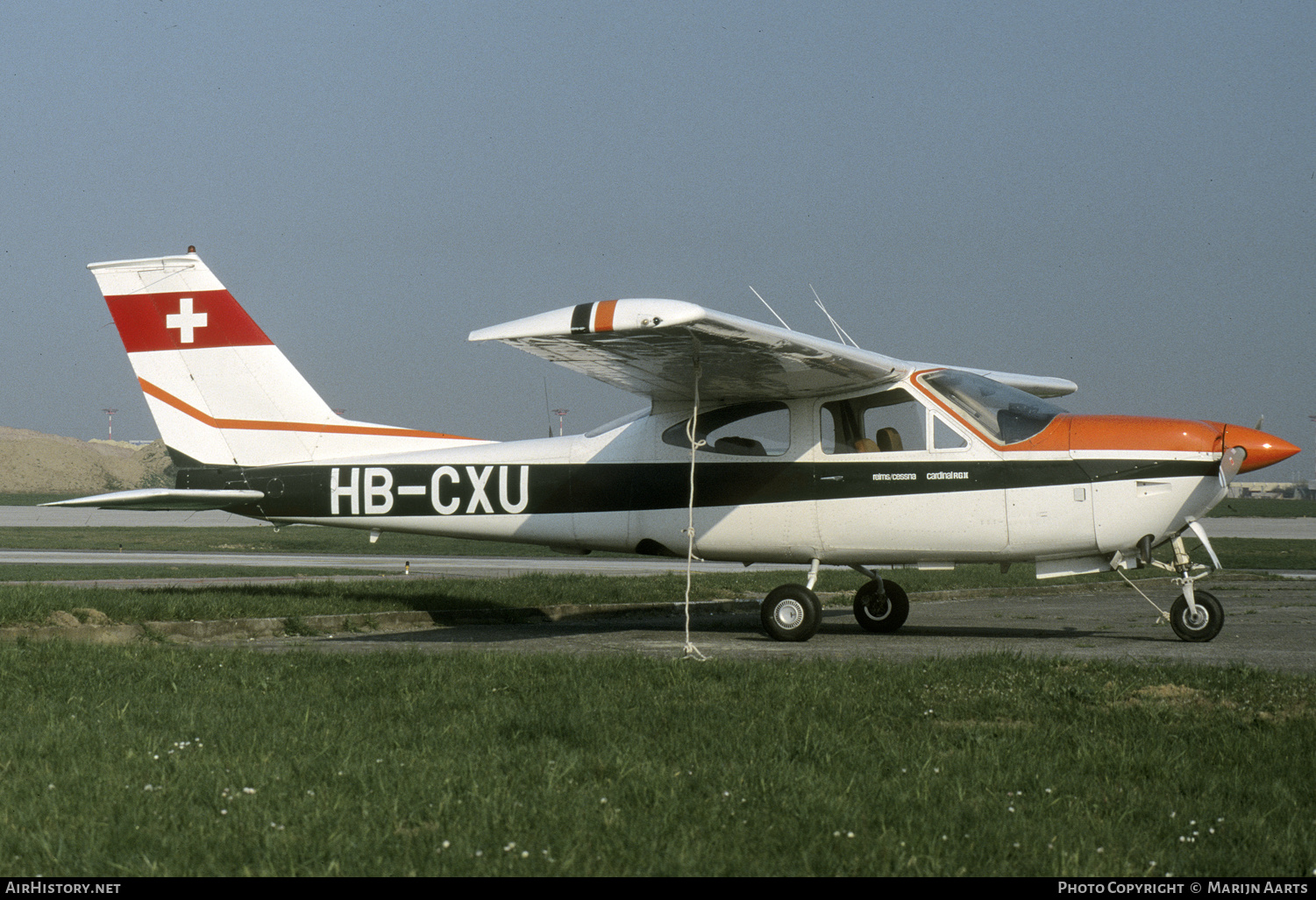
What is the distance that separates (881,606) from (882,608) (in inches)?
0.8

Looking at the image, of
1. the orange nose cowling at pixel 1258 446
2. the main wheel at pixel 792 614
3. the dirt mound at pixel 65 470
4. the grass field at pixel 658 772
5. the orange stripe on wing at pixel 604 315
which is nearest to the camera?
the grass field at pixel 658 772

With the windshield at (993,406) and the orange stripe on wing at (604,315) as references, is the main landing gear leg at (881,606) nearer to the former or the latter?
the windshield at (993,406)

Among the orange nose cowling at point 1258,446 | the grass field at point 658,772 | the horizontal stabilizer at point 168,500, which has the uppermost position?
the orange nose cowling at point 1258,446

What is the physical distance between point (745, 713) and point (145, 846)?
3058mm

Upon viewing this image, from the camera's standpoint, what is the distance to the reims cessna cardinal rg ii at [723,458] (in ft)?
34.3

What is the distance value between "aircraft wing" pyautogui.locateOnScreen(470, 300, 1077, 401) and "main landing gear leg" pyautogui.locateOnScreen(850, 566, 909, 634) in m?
2.43

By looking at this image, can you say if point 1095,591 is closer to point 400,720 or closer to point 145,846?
point 400,720

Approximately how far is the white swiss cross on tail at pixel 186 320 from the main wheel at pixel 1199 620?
35.4 ft

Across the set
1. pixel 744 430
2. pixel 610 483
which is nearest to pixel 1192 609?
pixel 744 430

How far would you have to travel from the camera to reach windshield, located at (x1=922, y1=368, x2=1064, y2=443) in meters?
11.0

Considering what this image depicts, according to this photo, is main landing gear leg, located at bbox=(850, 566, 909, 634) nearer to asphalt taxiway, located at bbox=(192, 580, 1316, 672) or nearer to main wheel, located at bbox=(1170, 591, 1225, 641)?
asphalt taxiway, located at bbox=(192, 580, 1316, 672)

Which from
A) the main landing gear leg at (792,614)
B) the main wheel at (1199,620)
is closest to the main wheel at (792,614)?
the main landing gear leg at (792,614)

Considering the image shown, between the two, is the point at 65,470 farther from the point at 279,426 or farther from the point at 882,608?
the point at 882,608
